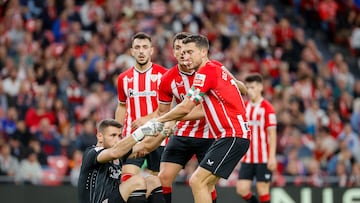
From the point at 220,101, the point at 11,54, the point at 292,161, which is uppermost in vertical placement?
the point at 11,54

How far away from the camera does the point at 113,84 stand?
18.7m

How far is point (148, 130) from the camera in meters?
9.65

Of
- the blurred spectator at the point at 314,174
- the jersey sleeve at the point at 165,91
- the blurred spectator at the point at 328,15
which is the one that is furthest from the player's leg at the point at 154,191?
the blurred spectator at the point at 328,15

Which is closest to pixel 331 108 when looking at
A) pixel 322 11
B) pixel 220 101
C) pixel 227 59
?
pixel 227 59

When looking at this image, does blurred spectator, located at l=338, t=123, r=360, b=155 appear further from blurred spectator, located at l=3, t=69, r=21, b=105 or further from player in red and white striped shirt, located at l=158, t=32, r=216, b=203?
player in red and white striped shirt, located at l=158, t=32, r=216, b=203

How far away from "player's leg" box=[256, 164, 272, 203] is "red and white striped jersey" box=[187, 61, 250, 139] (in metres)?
3.70

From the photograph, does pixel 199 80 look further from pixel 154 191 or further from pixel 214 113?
pixel 154 191

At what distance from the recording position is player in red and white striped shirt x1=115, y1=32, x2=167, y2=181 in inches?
464

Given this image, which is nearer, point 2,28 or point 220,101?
point 220,101

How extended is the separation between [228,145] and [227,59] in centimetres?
1001

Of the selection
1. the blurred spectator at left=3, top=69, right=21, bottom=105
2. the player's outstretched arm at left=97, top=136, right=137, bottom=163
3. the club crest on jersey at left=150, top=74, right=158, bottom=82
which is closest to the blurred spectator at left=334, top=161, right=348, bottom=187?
the blurred spectator at left=3, top=69, right=21, bottom=105

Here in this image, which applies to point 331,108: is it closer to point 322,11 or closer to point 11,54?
point 322,11

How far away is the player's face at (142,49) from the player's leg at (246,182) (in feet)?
10.4

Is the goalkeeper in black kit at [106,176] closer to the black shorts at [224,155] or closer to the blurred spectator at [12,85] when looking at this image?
the black shorts at [224,155]
